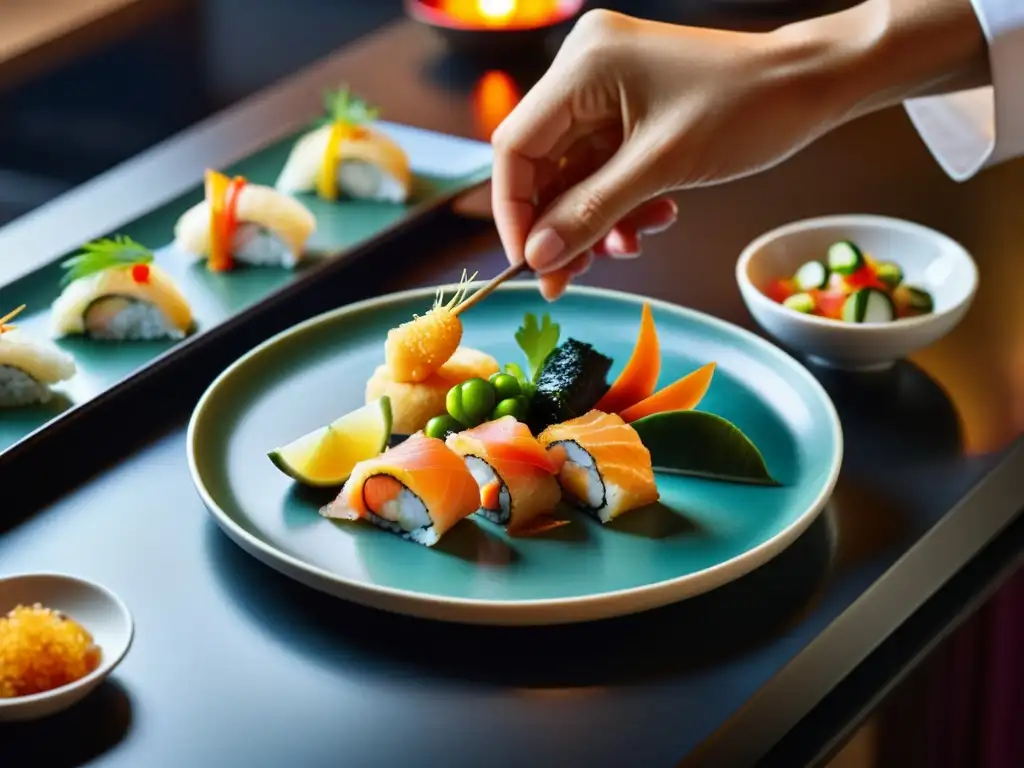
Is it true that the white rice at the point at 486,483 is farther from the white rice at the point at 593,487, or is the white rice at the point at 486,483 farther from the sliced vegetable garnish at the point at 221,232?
the sliced vegetable garnish at the point at 221,232

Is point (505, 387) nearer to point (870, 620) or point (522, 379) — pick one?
point (522, 379)

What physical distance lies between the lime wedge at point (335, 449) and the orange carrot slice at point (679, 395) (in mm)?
253

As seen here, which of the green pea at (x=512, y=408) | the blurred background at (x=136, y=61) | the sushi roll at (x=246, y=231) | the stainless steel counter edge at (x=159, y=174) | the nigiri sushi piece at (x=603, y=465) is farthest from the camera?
the blurred background at (x=136, y=61)

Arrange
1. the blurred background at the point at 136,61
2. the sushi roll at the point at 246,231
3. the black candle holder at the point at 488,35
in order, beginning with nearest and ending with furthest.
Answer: the sushi roll at the point at 246,231 < the black candle holder at the point at 488,35 < the blurred background at the point at 136,61

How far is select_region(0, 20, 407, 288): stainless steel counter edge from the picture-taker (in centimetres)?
195

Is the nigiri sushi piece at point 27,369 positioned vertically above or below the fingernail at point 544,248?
below

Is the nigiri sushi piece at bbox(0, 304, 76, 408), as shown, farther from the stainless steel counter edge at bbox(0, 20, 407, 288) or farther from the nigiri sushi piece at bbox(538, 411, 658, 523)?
the nigiri sushi piece at bbox(538, 411, 658, 523)

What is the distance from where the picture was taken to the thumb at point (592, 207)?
4.98 feet

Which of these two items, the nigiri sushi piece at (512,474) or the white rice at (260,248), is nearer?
the nigiri sushi piece at (512,474)

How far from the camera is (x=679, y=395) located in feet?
5.11

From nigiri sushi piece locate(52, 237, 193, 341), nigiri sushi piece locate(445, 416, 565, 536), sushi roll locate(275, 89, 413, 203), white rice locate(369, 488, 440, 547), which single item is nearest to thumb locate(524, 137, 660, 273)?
nigiri sushi piece locate(445, 416, 565, 536)

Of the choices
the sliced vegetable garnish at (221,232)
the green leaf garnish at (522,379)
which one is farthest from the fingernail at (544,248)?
the sliced vegetable garnish at (221,232)

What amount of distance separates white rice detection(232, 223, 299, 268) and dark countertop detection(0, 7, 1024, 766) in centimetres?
6

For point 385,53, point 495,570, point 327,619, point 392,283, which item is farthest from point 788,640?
point 385,53
